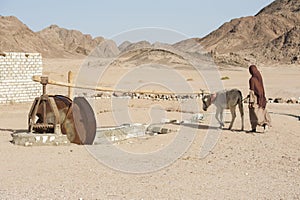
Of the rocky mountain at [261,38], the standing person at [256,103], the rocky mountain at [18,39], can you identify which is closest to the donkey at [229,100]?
the standing person at [256,103]

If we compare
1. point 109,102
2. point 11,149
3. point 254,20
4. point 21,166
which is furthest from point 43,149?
point 254,20

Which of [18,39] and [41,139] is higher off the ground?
[18,39]

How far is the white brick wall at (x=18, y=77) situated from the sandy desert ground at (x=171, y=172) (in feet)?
30.8

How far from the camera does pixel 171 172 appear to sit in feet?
27.5

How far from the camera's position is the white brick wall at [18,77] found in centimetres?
2161

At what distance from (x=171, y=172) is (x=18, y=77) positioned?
1528 centimetres

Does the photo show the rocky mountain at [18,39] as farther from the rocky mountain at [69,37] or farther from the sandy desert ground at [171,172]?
the sandy desert ground at [171,172]

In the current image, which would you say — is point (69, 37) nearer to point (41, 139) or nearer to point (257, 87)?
point (257, 87)

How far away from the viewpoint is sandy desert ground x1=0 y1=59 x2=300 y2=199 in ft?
23.0

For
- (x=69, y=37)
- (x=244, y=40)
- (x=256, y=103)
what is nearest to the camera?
(x=256, y=103)

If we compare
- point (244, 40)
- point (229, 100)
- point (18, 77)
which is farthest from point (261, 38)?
point (229, 100)

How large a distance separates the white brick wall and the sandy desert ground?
9402 millimetres

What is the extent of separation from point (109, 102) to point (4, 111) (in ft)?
15.6

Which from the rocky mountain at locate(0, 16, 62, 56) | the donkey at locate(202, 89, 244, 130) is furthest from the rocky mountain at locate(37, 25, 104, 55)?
the donkey at locate(202, 89, 244, 130)
